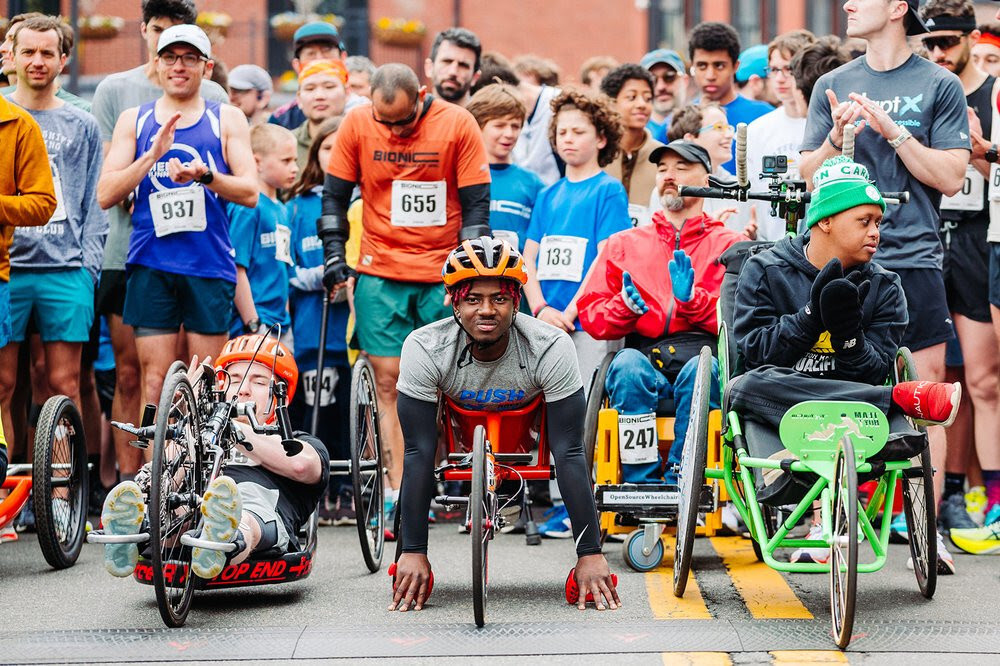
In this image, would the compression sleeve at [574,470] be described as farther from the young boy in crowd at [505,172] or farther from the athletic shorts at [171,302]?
the young boy in crowd at [505,172]

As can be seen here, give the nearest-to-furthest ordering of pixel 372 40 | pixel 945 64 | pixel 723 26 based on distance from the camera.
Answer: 1. pixel 945 64
2. pixel 723 26
3. pixel 372 40

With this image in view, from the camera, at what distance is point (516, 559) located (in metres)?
7.82

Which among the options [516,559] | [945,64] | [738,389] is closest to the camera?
[738,389]

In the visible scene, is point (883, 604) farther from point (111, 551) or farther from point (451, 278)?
point (111, 551)

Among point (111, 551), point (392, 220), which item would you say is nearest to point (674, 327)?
point (392, 220)

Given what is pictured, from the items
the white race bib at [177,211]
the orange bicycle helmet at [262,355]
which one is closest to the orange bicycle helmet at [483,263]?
the orange bicycle helmet at [262,355]

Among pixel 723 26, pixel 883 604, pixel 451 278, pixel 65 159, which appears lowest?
pixel 883 604

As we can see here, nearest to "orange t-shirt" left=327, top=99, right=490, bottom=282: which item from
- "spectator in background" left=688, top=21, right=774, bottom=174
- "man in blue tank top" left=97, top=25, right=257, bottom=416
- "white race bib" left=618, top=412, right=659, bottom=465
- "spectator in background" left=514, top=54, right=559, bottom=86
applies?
"man in blue tank top" left=97, top=25, right=257, bottom=416

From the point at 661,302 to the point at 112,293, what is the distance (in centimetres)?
351

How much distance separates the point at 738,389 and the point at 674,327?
5.24 ft

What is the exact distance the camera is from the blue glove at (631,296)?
7750 mm

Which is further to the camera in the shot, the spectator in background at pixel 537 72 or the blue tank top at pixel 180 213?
the spectator in background at pixel 537 72

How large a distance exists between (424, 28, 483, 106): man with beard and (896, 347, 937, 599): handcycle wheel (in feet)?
14.3

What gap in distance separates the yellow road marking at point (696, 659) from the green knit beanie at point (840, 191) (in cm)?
184
